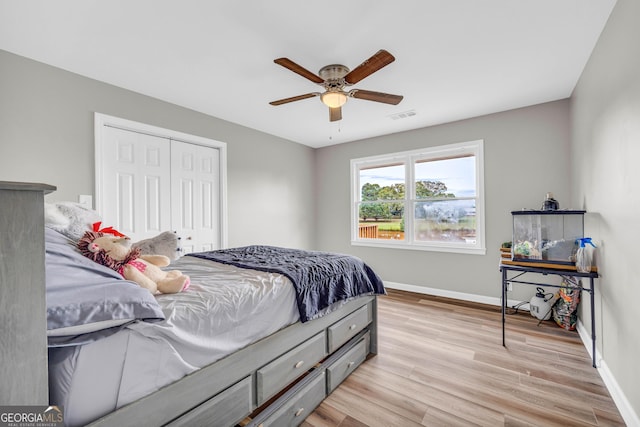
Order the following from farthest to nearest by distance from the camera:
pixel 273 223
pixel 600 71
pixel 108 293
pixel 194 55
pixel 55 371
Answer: pixel 273 223, pixel 194 55, pixel 600 71, pixel 108 293, pixel 55 371

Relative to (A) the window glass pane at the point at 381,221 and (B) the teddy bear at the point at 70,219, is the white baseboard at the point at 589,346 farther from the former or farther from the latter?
(B) the teddy bear at the point at 70,219

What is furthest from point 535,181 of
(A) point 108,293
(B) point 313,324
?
(A) point 108,293

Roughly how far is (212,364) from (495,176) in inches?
151

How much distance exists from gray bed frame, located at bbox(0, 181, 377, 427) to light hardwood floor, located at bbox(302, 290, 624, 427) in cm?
20

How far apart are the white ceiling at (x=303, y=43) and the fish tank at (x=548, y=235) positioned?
1.33 metres

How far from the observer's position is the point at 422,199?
422 cm

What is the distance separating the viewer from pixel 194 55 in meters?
2.26

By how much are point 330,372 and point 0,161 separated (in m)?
2.89

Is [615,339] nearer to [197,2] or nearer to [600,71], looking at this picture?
[600,71]

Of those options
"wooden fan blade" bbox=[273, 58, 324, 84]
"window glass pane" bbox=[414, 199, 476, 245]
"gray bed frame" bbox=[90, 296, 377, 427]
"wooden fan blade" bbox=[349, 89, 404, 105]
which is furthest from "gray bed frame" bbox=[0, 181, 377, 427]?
"window glass pane" bbox=[414, 199, 476, 245]

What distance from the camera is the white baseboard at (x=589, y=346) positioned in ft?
5.31

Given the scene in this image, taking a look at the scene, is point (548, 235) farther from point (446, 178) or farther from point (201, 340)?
point (201, 340)

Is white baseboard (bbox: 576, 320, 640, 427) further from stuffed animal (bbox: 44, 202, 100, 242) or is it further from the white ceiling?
stuffed animal (bbox: 44, 202, 100, 242)

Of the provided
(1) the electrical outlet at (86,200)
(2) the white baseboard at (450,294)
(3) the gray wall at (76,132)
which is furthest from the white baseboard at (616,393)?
(1) the electrical outlet at (86,200)
